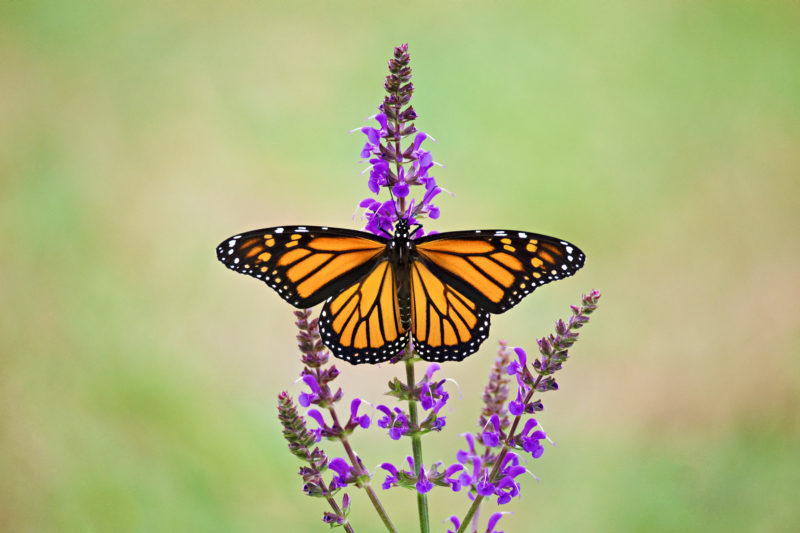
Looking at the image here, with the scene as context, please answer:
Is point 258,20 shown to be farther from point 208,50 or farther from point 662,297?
point 662,297

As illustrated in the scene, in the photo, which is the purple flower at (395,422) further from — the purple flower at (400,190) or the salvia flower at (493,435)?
the purple flower at (400,190)

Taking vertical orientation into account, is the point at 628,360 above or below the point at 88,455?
above

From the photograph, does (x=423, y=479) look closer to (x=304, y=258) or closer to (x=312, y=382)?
(x=312, y=382)

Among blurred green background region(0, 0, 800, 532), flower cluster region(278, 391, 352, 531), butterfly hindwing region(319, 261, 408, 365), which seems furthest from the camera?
blurred green background region(0, 0, 800, 532)

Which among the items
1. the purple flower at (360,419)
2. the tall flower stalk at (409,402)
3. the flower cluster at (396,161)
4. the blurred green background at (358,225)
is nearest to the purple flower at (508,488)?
the tall flower stalk at (409,402)

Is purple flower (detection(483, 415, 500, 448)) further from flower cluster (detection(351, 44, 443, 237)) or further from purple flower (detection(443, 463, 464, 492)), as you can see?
flower cluster (detection(351, 44, 443, 237))

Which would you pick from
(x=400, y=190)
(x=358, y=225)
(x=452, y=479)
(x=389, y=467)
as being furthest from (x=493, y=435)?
(x=358, y=225)

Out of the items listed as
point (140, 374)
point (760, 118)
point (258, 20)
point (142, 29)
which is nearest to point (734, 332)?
point (760, 118)

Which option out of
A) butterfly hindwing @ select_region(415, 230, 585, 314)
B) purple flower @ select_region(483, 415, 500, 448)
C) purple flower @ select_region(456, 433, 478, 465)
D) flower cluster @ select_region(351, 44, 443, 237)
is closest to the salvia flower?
purple flower @ select_region(483, 415, 500, 448)
